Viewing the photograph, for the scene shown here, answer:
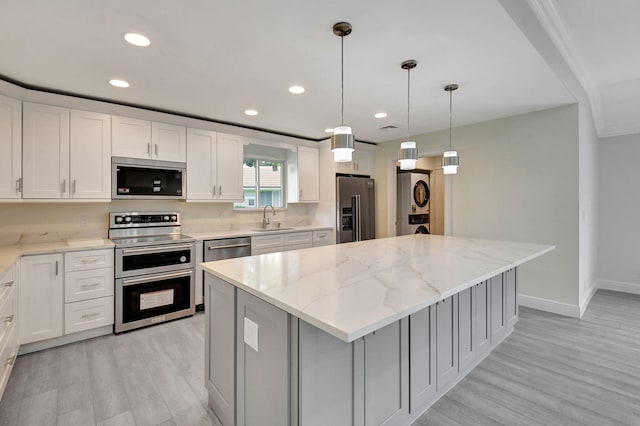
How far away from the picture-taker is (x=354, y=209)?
4.92m

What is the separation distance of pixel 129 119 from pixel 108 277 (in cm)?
168

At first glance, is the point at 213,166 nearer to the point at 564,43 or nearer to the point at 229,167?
the point at 229,167

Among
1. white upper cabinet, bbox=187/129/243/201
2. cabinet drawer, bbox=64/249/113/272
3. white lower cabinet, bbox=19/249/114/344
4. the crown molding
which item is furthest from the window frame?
the crown molding

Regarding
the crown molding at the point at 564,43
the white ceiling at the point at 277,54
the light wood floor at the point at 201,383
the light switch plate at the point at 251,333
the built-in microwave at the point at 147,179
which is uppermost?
the crown molding at the point at 564,43

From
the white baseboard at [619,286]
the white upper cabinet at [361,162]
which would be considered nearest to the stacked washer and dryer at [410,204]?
the white upper cabinet at [361,162]

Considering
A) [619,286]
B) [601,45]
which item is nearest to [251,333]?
[601,45]

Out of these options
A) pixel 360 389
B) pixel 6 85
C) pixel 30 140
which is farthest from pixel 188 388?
pixel 6 85

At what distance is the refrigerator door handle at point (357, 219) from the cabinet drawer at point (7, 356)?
3.96 metres

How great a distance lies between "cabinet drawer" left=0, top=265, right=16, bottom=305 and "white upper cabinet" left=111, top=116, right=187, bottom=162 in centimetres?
143

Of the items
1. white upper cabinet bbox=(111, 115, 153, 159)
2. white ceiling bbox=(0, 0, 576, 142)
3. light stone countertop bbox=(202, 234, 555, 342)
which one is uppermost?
white ceiling bbox=(0, 0, 576, 142)

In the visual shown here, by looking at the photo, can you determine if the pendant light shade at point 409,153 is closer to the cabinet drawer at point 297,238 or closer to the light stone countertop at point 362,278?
the light stone countertop at point 362,278

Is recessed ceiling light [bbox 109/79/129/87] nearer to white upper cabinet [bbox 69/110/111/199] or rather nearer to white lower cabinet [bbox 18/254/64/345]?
white upper cabinet [bbox 69/110/111/199]

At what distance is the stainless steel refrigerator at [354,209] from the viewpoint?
4.76 metres

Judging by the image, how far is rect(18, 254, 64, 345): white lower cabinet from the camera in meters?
2.51
